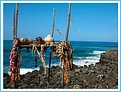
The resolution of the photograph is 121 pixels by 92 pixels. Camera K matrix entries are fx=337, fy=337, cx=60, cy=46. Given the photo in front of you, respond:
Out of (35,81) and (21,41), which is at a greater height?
(21,41)

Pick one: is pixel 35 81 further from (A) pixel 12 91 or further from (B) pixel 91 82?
(A) pixel 12 91

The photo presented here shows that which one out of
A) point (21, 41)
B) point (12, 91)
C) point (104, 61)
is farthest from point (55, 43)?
point (104, 61)

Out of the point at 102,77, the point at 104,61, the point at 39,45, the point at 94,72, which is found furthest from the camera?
the point at 104,61

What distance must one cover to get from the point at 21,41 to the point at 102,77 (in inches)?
172

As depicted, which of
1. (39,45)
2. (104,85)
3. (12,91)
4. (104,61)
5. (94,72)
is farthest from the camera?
(104,61)

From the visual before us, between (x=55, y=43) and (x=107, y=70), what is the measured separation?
539 cm

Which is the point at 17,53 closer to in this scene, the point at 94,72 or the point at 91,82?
the point at 91,82

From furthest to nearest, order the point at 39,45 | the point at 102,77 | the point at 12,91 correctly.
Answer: the point at 102,77 → the point at 39,45 → the point at 12,91

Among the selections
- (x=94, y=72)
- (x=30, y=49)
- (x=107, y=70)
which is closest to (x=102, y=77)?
(x=94, y=72)

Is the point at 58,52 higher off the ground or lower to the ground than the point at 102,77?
higher

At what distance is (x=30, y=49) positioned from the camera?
6.25 m

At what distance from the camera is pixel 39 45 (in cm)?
600

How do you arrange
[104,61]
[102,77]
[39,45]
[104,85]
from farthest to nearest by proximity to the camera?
[104,61], [102,77], [104,85], [39,45]

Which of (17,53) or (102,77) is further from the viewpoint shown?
(102,77)
